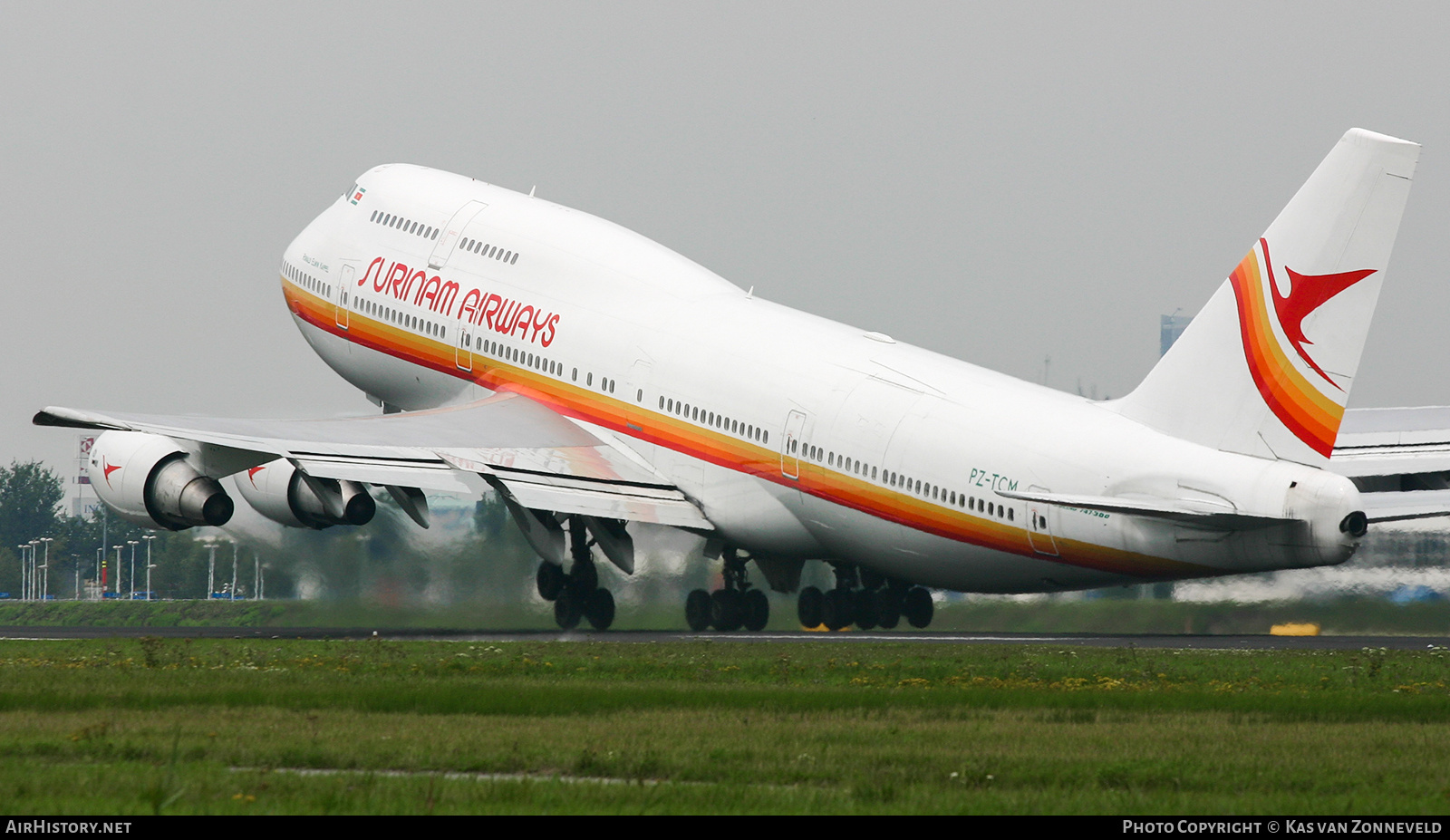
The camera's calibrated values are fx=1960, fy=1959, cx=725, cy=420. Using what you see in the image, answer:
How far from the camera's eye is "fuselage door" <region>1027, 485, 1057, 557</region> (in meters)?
31.2

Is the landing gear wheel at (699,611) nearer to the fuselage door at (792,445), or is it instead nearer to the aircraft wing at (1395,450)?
the fuselage door at (792,445)

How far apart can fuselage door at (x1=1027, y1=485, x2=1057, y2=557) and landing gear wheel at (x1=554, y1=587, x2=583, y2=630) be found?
11.0m

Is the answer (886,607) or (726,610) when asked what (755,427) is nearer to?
(726,610)

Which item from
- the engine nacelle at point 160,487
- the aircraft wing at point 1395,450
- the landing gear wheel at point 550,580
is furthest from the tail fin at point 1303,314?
the engine nacelle at point 160,487

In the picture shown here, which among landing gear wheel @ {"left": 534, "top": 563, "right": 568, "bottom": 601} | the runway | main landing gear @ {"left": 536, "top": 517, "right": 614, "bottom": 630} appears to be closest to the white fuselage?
the runway

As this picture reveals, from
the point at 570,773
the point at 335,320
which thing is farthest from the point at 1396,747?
the point at 335,320

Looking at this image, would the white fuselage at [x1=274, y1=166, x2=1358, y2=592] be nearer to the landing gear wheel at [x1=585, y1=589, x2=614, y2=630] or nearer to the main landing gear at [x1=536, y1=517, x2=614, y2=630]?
the main landing gear at [x1=536, y1=517, x2=614, y2=630]

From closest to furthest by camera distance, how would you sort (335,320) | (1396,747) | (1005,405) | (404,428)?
(1396,747), (1005,405), (404,428), (335,320)

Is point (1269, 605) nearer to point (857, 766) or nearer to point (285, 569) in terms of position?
point (285, 569)

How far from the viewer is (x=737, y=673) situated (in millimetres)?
24969

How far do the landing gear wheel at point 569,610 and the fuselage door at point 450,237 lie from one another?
846 centimetres

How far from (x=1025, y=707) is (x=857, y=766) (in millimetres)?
5726

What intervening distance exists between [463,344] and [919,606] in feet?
36.8

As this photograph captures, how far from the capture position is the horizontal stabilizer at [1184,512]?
2858 centimetres
